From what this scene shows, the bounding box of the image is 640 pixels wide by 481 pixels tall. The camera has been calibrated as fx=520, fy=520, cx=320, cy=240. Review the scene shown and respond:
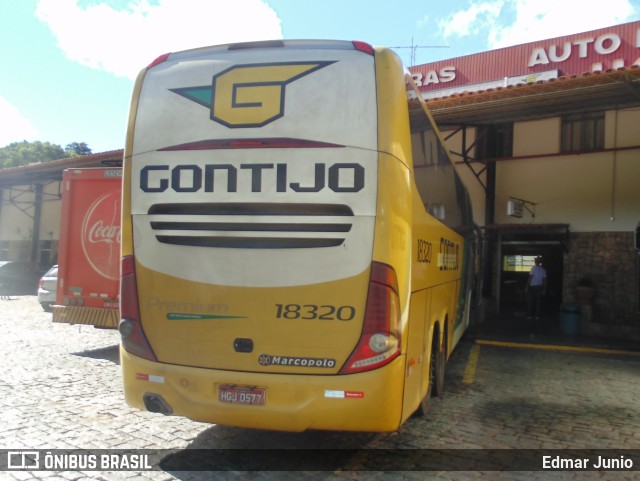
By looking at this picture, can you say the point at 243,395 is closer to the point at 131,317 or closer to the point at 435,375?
the point at 131,317

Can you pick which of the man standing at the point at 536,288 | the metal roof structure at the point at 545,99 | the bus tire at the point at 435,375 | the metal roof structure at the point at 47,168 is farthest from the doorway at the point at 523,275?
the metal roof structure at the point at 47,168

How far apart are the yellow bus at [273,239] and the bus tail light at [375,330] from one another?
0.4 inches

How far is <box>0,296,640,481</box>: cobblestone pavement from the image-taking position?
4.42 meters

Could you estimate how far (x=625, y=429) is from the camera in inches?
225

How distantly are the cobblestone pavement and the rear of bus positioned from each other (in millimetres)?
772

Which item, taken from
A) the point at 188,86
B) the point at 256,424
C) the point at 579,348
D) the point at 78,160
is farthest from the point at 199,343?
the point at 78,160

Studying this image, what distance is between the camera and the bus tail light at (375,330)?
3.95 m

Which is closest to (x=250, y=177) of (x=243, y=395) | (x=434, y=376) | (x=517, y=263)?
(x=243, y=395)

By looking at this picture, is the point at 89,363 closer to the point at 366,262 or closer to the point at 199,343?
the point at 199,343

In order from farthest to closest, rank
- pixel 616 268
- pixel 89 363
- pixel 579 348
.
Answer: pixel 616 268, pixel 579 348, pixel 89 363

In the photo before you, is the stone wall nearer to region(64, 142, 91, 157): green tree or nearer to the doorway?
the doorway

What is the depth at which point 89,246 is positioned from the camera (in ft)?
29.0

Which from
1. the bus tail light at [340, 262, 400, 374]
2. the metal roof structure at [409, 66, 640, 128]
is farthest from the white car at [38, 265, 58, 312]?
the bus tail light at [340, 262, 400, 374]

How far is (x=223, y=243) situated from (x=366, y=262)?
45.9 inches
